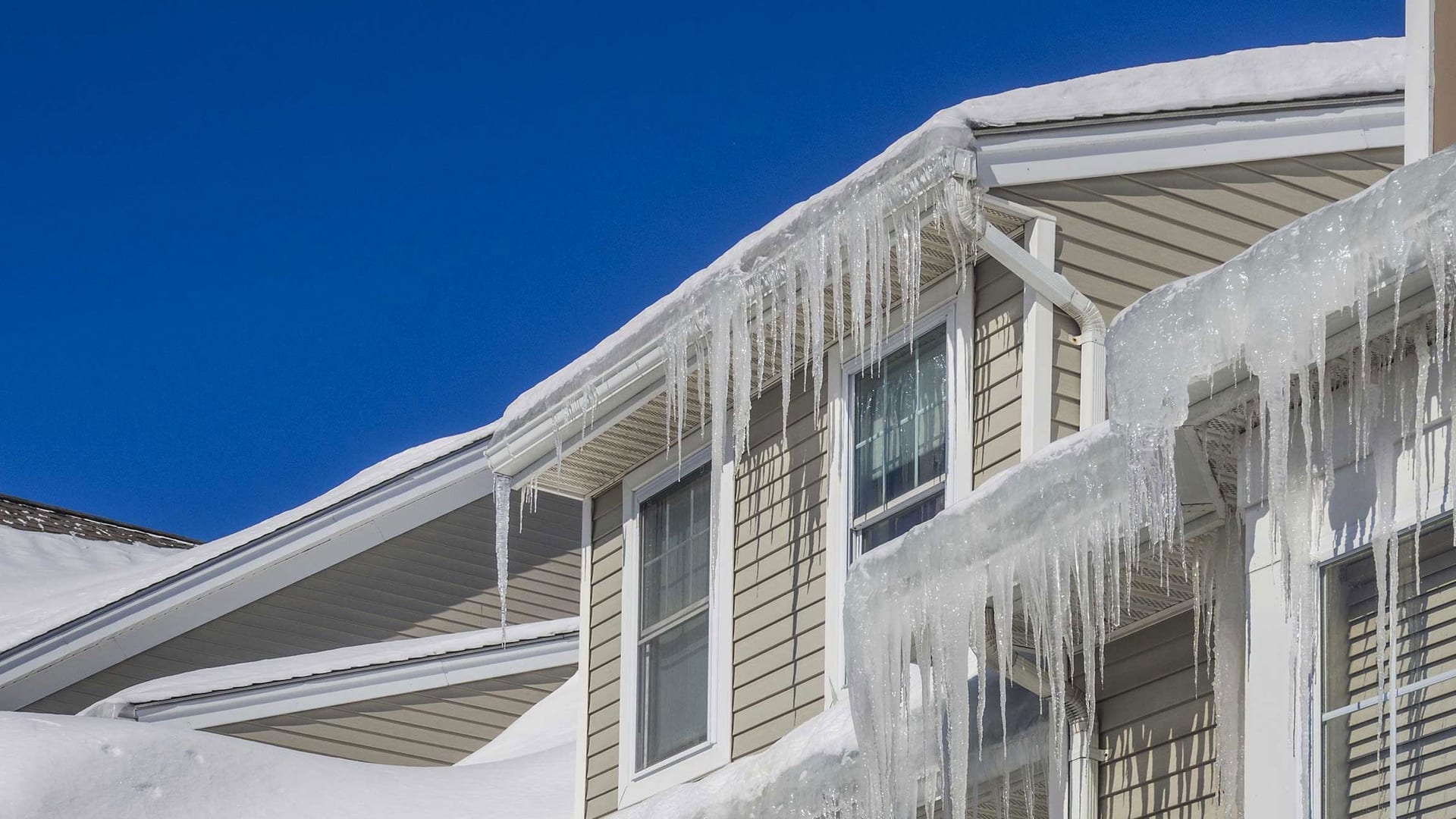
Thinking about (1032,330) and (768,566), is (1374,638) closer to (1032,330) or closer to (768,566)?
(1032,330)

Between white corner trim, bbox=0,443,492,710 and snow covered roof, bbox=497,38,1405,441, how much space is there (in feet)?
22.4

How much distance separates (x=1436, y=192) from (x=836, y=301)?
4.25 metres

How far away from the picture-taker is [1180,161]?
8.55m

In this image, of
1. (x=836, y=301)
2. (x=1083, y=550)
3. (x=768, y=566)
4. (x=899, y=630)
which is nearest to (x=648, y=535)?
(x=768, y=566)

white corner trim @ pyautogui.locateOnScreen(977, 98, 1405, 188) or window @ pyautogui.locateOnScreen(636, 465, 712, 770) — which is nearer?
white corner trim @ pyautogui.locateOnScreen(977, 98, 1405, 188)

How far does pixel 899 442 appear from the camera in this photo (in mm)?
8578

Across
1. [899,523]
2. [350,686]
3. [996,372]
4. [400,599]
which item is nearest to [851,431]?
[899,523]

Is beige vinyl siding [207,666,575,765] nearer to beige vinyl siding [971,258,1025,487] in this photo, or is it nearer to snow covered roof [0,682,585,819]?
snow covered roof [0,682,585,819]

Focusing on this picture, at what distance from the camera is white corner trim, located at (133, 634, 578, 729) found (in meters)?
14.6

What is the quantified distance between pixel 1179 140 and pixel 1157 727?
3.09m

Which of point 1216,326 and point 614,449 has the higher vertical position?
point 614,449

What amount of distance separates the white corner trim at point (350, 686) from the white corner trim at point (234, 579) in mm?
1576

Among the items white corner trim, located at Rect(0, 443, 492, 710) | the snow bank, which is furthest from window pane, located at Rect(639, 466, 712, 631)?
white corner trim, located at Rect(0, 443, 492, 710)

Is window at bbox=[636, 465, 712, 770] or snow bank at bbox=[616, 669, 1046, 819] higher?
window at bbox=[636, 465, 712, 770]
